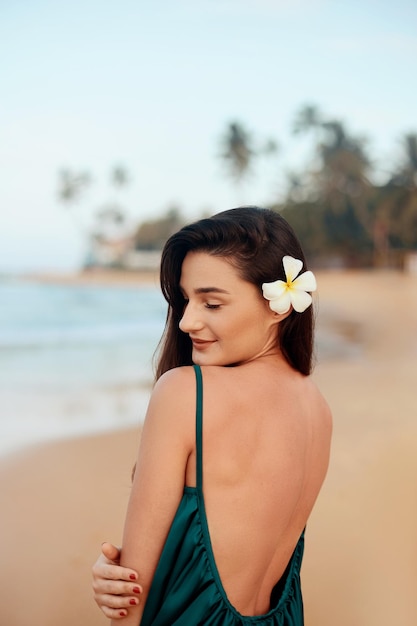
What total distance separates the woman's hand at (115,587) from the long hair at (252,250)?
0.51 m

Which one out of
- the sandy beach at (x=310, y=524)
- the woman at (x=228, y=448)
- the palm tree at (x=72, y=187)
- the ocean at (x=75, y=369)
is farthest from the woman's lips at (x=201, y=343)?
the palm tree at (x=72, y=187)

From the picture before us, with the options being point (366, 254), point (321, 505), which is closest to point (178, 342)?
point (321, 505)

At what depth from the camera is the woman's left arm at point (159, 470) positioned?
1.33 metres

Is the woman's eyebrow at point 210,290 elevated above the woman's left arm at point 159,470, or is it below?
above

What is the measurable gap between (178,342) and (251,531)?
0.45 meters

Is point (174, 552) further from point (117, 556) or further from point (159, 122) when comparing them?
point (159, 122)

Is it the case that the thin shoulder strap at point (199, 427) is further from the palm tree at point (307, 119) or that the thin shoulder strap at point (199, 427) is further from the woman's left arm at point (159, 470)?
the palm tree at point (307, 119)

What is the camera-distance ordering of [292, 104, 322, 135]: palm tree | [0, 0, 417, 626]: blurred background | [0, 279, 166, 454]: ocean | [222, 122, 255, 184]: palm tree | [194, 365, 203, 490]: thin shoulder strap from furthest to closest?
[292, 104, 322, 135]: palm tree < [222, 122, 255, 184]: palm tree < [0, 279, 166, 454]: ocean < [0, 0, 417, 626]: blurred background < [194, 365, 203, 490]: thin shoulder strap

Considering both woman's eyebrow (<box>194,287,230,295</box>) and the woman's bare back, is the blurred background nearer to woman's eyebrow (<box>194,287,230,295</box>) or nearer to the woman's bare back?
the woman's bare back

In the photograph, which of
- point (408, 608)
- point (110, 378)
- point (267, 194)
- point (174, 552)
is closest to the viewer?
point (174, 552)

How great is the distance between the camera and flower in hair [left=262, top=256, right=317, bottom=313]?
1456 millimetres

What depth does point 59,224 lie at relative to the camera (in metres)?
47.3

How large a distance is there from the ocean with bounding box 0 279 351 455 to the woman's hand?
300 cm

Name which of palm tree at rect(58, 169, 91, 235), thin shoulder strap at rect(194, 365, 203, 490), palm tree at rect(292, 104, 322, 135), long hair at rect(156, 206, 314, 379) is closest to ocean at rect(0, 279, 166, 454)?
long hair at rect(156, 206, 314, 379)
